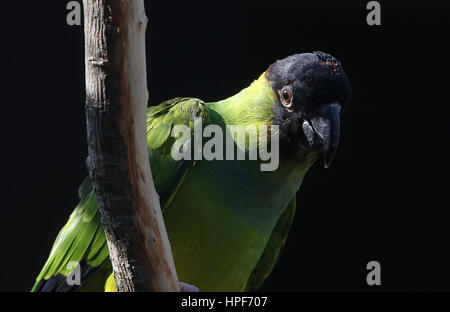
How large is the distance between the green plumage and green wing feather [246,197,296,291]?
0.34m

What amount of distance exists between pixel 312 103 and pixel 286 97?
0.41 feet

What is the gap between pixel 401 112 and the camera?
164 inches

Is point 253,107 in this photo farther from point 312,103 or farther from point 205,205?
point 205,205

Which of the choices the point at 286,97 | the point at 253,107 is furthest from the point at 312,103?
the point at 253,107

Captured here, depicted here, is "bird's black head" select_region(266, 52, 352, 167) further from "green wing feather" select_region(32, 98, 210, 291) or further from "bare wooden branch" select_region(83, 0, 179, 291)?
"bare wooden branch" select_region(83, 0, 179, 291)

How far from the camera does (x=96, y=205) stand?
92.9 inches

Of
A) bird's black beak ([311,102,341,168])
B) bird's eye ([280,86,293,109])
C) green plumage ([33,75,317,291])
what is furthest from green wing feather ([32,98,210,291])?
bird's black beak ([311,102,341,168])

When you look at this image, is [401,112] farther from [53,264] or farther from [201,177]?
[53,264]

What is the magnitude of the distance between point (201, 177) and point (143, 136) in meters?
0.81

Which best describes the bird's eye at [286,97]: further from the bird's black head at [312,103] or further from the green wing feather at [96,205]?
the green wing feather at [96,205]

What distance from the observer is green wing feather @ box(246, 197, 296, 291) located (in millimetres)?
2847

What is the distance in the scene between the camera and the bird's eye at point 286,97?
7.70ft

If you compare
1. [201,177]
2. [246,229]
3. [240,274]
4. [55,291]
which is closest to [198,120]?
[201,177]

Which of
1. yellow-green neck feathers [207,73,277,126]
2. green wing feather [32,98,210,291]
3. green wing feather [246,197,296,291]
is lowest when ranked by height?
green wing feather [246,197,296,291]
